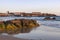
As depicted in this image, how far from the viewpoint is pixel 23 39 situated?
1391 centimetres

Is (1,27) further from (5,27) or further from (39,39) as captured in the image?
(39,39)

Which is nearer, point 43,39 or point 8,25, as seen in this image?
point 43,39

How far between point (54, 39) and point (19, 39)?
9.00 ft

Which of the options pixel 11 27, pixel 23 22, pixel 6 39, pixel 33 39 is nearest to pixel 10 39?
pixel 6 39

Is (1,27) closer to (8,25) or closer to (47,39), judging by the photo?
(8,25)

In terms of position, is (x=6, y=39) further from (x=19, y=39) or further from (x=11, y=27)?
(x=11, y=27)

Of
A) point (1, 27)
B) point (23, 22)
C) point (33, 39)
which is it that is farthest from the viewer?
point (23, 22)

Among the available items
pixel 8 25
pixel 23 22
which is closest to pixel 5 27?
pixel 8 25

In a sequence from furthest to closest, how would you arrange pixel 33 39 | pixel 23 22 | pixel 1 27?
1. pixel 23 22
2. pixel 1 27
3. pixel 33 39

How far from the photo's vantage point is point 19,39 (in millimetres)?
13961

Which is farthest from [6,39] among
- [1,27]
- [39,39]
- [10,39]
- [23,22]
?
[23,22]

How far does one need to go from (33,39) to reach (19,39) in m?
1.16

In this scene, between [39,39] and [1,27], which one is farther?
[1,27]

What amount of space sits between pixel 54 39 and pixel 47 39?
1.82 feet
